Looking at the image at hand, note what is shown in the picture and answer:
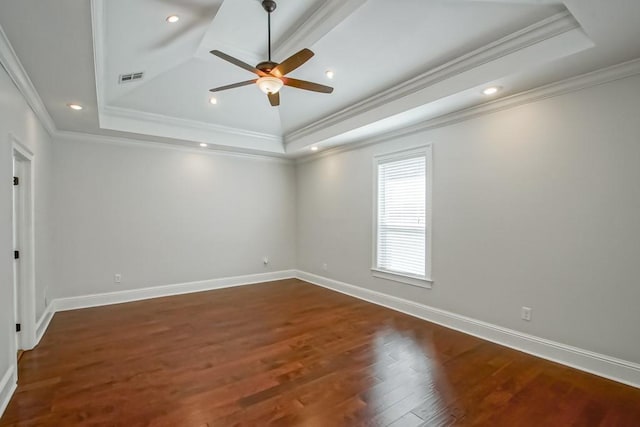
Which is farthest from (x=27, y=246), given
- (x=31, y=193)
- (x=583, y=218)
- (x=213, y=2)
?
(x=583, y=218)

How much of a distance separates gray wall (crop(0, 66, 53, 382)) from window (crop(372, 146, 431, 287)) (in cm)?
414

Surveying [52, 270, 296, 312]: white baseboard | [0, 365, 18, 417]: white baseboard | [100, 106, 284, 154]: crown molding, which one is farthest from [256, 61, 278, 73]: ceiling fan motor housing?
[52, 270, 296, 312]: white baseboard

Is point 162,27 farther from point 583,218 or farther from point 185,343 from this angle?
point 583,218

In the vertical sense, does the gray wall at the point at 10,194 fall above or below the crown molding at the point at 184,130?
below

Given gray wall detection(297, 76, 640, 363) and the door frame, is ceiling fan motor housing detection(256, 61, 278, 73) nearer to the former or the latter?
gray wall detection(297, 76, 640, 363)

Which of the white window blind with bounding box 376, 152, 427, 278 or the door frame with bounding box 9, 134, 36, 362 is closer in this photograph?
the door frame with bounding box 9, 134, 36, 362

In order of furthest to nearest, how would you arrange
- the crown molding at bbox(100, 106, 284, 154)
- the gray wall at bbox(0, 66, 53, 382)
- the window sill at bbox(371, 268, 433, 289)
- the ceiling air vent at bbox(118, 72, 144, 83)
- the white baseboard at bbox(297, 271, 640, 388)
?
the crown molding at bbox(100, 106, 284, 154)
the window sill at bbox(371, 268, 433, 289)
the ceiling air vent at bbox(118, 72, 144, 83)
the white baseboard at bbox(297, 271, 640, 388)
the gray wall at bbox(0, 66, 53, 382)

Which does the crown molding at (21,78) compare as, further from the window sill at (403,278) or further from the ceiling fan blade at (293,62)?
the window sill at (403,278)

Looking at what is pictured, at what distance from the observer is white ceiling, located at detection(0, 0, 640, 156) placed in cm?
219

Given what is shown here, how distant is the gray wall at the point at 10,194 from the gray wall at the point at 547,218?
4164 mm

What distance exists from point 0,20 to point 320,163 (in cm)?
465

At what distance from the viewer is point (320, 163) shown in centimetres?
611

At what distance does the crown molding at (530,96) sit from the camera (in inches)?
102

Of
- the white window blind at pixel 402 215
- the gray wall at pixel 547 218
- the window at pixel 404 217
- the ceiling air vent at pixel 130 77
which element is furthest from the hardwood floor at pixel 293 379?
the ceiling air vent at pixel 130 77
